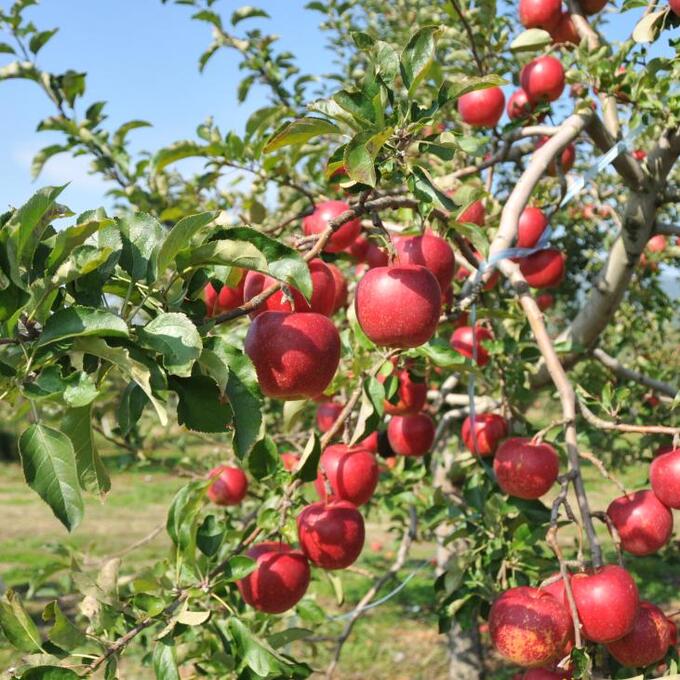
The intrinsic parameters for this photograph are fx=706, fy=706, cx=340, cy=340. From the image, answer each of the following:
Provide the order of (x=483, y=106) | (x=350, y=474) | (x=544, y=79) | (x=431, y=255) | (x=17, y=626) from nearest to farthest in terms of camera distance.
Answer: (x=17, y=626) < (x=431, y=255) < (x=350, y=474) < (x=544, y=79) < (x=483, y=106)

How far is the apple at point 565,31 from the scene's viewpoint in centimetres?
210

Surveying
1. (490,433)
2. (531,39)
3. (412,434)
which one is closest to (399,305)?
(490,433)

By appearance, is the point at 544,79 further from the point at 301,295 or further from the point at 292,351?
the point at 292,351

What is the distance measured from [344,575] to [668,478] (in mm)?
5512

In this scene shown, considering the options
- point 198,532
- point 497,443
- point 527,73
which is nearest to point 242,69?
point 527,73

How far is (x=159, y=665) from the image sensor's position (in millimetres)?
1122

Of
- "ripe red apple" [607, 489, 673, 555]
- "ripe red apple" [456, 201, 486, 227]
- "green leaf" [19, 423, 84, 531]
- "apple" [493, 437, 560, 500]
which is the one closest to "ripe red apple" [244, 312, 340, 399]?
"green leaf" [19, 423, 84, 531]

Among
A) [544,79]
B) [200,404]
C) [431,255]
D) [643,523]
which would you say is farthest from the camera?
[544,79]

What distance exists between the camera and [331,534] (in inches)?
53.7

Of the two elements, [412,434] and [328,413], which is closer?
[412,434]

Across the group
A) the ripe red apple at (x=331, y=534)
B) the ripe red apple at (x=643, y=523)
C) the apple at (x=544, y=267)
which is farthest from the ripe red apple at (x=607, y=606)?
the apple at (x=544, y=267)

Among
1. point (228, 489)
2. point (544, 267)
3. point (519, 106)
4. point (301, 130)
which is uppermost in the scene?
point (519, 106)

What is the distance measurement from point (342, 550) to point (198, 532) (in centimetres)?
28

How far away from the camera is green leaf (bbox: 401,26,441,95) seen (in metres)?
0.97
